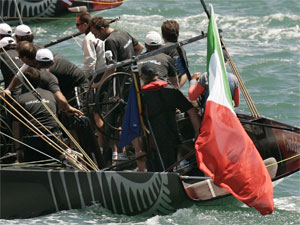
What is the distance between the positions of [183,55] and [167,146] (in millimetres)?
1213

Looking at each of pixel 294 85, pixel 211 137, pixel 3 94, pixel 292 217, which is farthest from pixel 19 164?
pixel 294 85

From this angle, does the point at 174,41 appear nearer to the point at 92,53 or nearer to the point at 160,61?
the point at 160,61

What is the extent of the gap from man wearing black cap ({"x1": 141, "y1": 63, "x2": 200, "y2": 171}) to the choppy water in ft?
2.19

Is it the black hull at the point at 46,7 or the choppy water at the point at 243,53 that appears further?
the black hull at the point at 46,7

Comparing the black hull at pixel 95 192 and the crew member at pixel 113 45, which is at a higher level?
the crew member at pixel 113 45

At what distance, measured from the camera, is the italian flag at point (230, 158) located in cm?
754

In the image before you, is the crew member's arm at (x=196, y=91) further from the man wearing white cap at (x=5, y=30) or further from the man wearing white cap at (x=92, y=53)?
the man wearing white cap at (x=5, y=30)

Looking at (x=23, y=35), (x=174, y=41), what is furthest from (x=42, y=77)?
(x=174, y=41)

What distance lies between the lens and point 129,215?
864cm

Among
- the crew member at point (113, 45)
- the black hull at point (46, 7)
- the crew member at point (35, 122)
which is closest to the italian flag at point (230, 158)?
the crew member at point (35, 122)

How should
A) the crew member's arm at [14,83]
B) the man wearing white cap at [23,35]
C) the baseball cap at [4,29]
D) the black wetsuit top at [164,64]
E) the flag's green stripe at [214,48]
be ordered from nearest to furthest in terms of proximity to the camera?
the flag's green stripe at [214,48] < the crew member's arm at [14,83] < the black wetsuit top at [164,64] < the man wearing white cap at [23,35] < the baseball cap at [4,29]

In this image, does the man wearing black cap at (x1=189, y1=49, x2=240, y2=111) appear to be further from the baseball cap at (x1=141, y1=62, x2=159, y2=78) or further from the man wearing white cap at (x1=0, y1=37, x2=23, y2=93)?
the man wearing white cap at (x1=0, y1=37, x2=23, y2=93)

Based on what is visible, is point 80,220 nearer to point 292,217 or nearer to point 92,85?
point 92,85

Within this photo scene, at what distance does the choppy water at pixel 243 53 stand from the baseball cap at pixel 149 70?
1.40 metres
